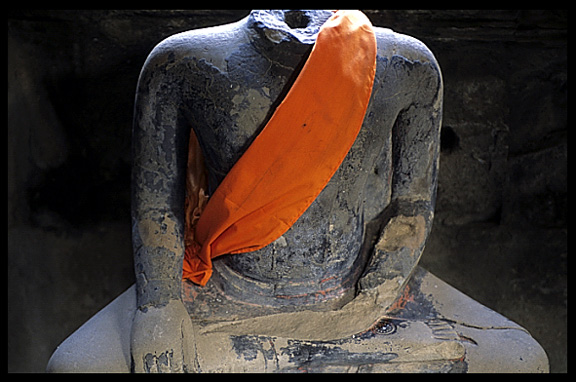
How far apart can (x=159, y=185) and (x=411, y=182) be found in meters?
0.76

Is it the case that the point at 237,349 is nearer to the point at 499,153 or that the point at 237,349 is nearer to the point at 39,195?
the point at 39,195

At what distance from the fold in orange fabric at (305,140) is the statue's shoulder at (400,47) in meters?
0.07

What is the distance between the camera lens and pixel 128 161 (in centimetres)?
269

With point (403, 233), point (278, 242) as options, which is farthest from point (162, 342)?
point (403, 233)

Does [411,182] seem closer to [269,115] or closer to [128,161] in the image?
[269,115]

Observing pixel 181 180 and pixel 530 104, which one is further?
pixel 530 104

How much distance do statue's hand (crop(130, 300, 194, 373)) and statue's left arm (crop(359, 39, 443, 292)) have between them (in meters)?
0.55

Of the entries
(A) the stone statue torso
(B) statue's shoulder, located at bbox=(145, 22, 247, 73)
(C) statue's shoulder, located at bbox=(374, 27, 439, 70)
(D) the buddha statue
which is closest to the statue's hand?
(D) the buddha statue

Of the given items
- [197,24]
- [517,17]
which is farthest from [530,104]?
[197,24]

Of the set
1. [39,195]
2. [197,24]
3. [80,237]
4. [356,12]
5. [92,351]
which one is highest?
[356,12]

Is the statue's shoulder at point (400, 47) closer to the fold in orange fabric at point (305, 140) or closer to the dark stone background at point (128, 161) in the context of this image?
the fold in orange fabric at point (305, 140)

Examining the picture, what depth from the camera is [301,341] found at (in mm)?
1835

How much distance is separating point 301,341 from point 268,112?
24.5 inches

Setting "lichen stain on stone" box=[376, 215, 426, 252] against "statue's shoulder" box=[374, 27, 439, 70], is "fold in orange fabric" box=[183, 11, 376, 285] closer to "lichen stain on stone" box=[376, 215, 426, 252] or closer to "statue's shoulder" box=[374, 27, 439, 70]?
"statue's shoulder" box=[374, 27, 439, 70]
